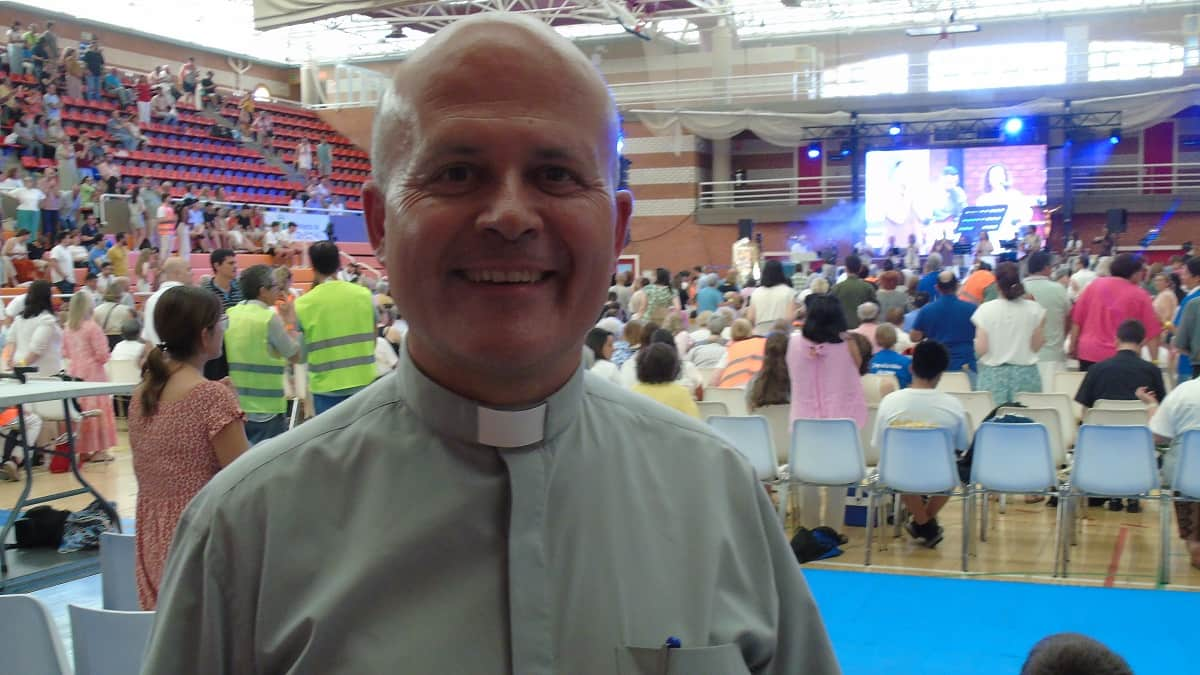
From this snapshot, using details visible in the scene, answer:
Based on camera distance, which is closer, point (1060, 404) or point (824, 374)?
point (824, 374)

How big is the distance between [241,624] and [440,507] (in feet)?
0.66

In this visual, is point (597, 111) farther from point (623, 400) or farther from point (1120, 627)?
point (1120, 627)

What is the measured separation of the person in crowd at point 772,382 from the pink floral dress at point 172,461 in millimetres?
3984

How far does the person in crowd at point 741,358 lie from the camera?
7.23 m

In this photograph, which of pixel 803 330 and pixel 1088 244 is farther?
pixel 1088 244

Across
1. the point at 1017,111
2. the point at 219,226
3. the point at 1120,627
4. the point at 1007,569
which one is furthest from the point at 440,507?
the point at 1017,111

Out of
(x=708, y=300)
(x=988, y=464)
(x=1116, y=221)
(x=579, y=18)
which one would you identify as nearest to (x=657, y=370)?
(x=988, y=464)

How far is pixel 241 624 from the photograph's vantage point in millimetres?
958

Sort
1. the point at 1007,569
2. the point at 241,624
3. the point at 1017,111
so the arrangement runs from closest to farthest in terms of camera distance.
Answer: the point at 241,624 < the point at 1007,569 < the point at 1017,111

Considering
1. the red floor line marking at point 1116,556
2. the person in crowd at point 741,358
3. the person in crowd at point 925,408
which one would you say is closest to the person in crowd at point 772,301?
the person in crowd at point 741,358

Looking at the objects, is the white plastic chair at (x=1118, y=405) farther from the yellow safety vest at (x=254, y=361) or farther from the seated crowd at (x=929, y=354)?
the yellow safety vest at (x=254, y=361)

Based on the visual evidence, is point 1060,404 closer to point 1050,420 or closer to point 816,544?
point 1050,420

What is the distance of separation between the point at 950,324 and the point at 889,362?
0.98 m

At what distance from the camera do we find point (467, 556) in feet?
3.29
